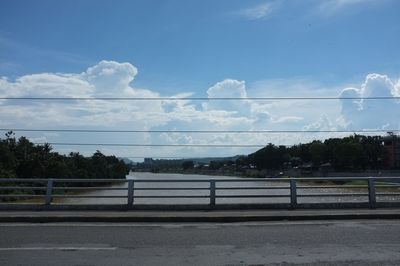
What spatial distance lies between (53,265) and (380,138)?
126497 millimetres

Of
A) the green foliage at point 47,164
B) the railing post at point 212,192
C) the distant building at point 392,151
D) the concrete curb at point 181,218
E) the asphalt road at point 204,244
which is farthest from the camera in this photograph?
the distant building at point 392,151

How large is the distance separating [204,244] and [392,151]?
119 m

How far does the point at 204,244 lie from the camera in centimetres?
921

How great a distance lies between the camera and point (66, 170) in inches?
3019

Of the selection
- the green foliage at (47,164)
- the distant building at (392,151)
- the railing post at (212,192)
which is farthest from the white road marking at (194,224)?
the distant building at (392,151)

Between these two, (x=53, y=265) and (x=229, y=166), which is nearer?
(x=53, y=265)

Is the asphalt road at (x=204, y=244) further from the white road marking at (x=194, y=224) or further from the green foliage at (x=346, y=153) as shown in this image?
the green foliage at (x=346, y=153)

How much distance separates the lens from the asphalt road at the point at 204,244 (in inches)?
307

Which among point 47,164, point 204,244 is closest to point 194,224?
point 204,244

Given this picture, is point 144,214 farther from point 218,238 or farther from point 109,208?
point 218,238

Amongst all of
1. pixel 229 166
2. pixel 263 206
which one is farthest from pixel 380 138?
pixel 263 206

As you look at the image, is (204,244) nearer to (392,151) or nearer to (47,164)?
(47,164)

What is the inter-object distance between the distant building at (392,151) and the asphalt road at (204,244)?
108 m

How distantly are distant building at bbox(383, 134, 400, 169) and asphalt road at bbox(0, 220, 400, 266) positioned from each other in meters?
108
